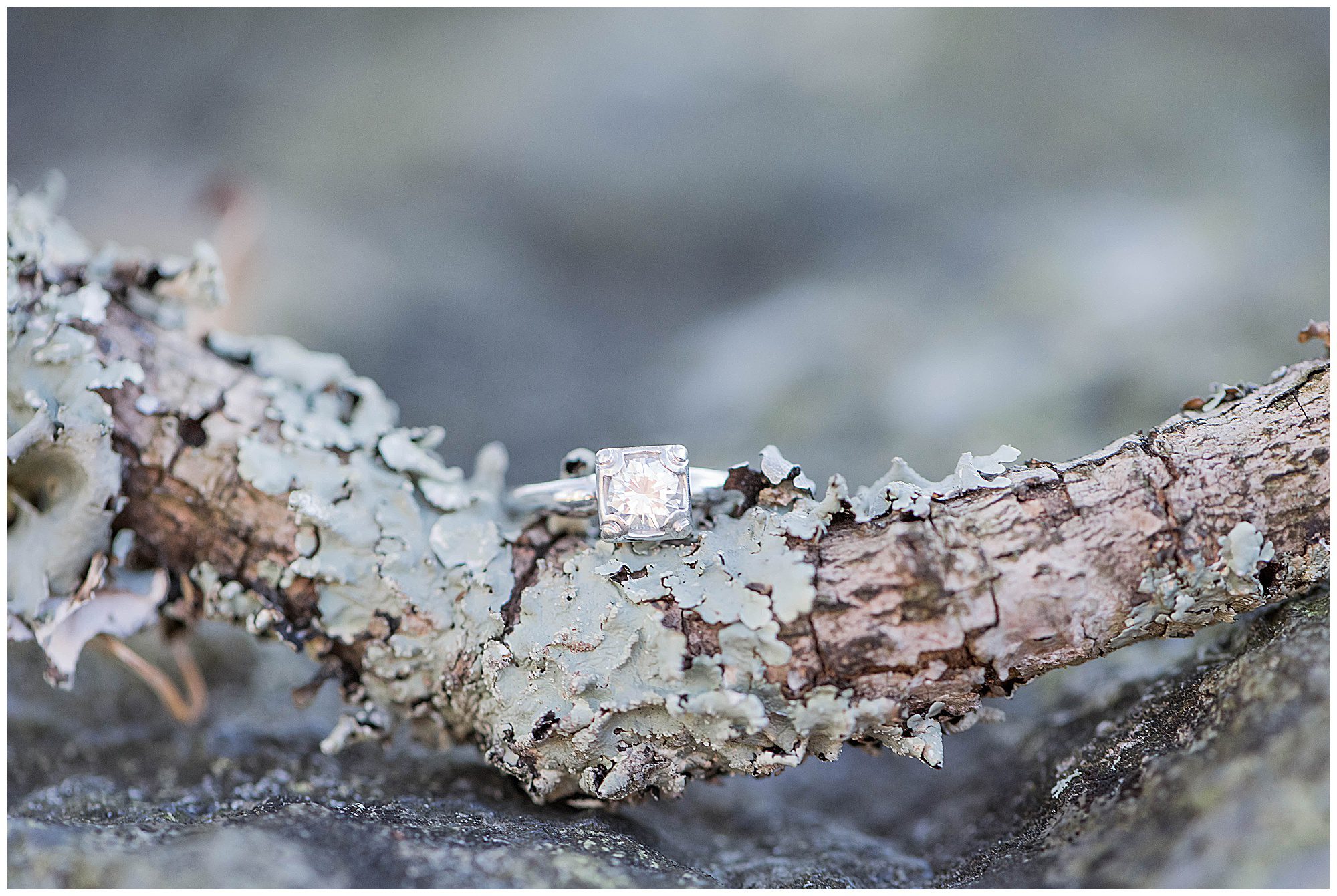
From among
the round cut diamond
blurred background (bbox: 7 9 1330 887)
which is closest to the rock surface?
blurred background (bbox: 7 9 1330 887)

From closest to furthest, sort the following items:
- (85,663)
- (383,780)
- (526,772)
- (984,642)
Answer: (984,642)
(526,772)
(383,780)
(85,663)

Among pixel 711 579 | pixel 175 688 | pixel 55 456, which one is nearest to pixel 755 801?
pixel 711 579

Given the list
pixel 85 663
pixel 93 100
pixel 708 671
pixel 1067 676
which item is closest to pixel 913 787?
pixel 1067 676

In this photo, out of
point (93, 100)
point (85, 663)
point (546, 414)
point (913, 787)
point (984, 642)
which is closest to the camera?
point (984, 642)

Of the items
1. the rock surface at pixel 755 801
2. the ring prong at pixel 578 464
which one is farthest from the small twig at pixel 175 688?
the ring prong at pixel 578 464

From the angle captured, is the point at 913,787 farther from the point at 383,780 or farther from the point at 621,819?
the point at 383,780

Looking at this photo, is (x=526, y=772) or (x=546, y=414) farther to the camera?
(x=546, y=414)
